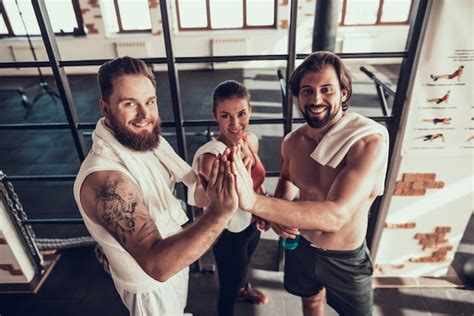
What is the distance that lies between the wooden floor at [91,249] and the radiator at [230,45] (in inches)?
47.2

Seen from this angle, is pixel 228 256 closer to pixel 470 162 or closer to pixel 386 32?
pixel 470 162

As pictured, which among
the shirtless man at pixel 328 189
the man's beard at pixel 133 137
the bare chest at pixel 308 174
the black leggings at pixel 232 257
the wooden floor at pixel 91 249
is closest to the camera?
the shirtless man at pixel 328 189

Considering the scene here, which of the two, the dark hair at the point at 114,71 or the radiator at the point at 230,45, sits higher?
the dark hair at the point at 114,71

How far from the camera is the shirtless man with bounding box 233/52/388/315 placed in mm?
1173

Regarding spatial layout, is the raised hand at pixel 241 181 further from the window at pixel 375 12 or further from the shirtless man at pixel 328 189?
the window at pixel 375 12

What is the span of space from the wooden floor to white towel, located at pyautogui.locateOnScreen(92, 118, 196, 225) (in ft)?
3.65

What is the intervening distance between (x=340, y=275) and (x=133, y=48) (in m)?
6.66

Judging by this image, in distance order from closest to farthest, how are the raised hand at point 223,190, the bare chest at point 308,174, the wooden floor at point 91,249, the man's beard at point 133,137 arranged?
the raised hand at point 223,190 → the man's beard at point 133,137 → the bare chest at point 308,174 → the wooden floor at point 91,249

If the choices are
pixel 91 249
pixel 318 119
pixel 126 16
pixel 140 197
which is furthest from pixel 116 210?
pixel 126 16

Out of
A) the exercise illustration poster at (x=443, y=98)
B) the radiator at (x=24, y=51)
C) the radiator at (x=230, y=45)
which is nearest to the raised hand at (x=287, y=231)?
the exercise illustration poster at (x=443, y=98)

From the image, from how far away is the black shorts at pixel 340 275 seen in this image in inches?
61.5

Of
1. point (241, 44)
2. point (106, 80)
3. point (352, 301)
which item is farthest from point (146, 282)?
point (241, 44)

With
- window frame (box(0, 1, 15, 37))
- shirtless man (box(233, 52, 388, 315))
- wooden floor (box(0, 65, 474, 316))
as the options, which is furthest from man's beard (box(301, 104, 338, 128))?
window frame (box(0, 1, 15, 37))

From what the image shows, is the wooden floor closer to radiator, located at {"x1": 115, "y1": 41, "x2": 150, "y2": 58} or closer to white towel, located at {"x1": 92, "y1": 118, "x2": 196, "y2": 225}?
white towel, located at {"x1": 92, "y1": 118, "x2": 196, "y2": 225}
